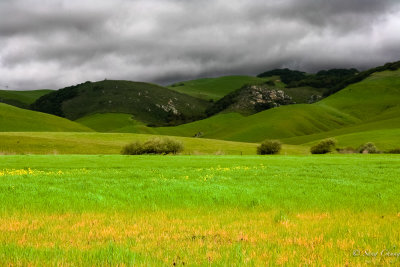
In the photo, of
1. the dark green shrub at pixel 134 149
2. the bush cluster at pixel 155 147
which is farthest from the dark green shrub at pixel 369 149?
the dark green shrub at pixel 134 149

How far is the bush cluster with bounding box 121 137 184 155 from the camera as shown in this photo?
242 feet

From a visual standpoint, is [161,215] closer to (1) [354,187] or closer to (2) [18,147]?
(1) [354,187]

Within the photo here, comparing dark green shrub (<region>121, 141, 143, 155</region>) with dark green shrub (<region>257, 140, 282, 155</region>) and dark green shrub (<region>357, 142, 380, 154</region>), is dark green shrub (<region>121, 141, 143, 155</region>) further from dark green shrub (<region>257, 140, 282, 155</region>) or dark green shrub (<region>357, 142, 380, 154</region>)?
dark green shrub (<region>357, 142, 380, 154</region>)

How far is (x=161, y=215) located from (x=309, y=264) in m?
7.33

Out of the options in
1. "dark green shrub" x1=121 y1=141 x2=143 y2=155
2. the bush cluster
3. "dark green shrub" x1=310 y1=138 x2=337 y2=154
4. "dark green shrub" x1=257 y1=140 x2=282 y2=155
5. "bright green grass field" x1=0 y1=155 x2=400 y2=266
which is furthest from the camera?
"dark green shrub" x1=310 y1=138 x2=337 y2=154

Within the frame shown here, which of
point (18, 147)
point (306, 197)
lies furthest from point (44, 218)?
point (18, 147)

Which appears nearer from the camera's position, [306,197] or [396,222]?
[396,222]

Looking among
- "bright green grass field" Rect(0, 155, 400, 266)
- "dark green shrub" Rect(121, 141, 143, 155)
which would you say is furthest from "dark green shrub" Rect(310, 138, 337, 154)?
"bright green grass field" Rect(0, 155, 400, 266)

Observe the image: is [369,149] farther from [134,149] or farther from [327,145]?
[134,149]

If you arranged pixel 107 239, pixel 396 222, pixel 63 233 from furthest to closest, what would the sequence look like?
pixel 396 222
pixel 63 233
pixel 107 239

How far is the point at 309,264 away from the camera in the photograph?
7.08m

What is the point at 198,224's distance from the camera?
11.5 m

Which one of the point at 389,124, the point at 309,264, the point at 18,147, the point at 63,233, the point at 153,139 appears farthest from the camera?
the point at 389,124

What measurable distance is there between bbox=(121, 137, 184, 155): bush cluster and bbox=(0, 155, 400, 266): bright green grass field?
53435 millimetres
